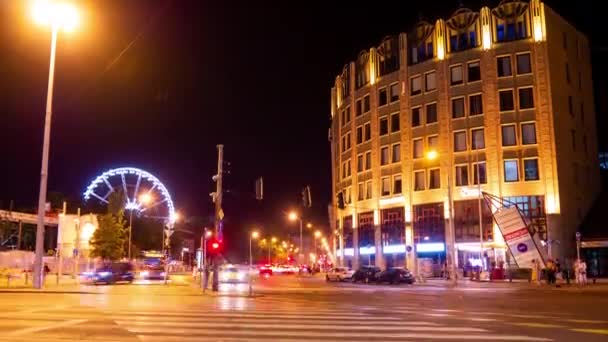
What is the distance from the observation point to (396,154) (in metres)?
69.8

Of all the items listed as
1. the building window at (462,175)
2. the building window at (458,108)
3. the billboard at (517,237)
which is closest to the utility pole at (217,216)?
the billboard at (517,237)

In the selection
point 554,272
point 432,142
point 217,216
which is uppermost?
point 432,142

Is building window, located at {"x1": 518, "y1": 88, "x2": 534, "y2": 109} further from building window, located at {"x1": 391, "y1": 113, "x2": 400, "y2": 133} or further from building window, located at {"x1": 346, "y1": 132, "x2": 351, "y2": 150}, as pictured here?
building window, located at {"x1": 346, "y1": 132, "x2": 351, "y2": 150}

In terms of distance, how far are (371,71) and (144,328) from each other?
203 ft

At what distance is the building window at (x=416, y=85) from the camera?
222 ft

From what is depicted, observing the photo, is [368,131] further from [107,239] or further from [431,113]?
[107,239]

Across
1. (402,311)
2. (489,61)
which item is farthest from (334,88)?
(402,311)

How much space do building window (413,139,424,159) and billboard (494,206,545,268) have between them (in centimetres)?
1781

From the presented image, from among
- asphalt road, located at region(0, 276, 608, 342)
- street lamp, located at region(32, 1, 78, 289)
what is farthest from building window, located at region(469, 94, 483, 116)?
street lamp, located at region(32, 1, 78, 289)

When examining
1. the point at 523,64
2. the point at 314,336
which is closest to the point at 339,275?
the point at 523,64

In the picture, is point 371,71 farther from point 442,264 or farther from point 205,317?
point 205,317

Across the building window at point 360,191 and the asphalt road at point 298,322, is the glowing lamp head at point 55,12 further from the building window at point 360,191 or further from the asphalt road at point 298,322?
the building window at point 360,191

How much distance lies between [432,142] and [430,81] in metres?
6.57

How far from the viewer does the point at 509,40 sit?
61.7 meters
